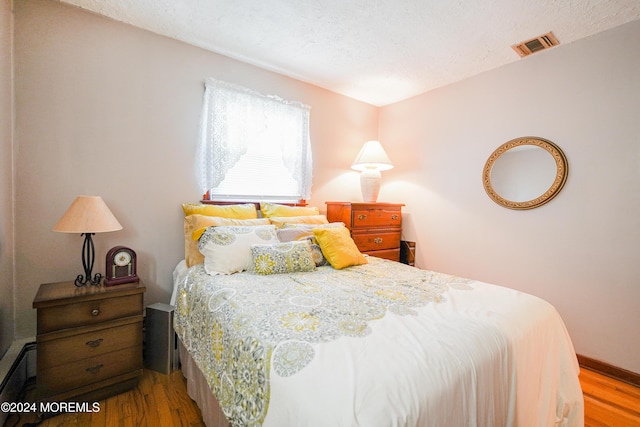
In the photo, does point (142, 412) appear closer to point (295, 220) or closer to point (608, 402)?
point (295, 220)

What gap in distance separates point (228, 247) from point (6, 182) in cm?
A: 134

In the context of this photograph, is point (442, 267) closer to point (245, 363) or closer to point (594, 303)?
point (594, 303)

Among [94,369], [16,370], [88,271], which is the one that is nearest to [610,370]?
[94,369]

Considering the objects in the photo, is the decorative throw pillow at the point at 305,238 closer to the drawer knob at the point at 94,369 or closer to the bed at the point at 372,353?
Result: the bed at the point at 372,353

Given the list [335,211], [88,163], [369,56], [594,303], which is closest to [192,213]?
[88,163]

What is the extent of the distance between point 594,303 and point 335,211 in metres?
2.27

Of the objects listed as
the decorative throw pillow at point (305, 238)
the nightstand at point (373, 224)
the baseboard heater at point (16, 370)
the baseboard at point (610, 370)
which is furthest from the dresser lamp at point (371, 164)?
the baseboard heater at point (16, 370)

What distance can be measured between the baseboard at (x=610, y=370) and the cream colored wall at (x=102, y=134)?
3396mm

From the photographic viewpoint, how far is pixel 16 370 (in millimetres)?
1555

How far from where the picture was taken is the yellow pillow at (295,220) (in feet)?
7.75

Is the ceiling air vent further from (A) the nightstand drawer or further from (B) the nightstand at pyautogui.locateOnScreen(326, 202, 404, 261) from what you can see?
(A) the nightstand drawer

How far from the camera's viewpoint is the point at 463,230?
2.89 metres

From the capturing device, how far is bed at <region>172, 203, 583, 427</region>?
0.75 meters

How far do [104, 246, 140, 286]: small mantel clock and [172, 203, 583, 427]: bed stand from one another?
0.41 metres
